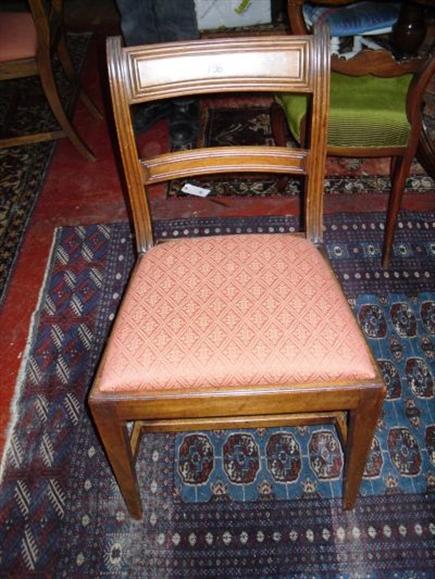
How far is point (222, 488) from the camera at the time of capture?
1.47m

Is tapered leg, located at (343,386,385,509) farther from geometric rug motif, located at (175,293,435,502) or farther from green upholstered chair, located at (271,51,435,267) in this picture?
green upholstered chair, located at (271,51,435,267)

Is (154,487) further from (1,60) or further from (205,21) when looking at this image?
(205,21)

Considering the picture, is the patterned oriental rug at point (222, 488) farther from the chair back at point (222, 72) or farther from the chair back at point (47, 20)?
the chair back at point (47, 20)

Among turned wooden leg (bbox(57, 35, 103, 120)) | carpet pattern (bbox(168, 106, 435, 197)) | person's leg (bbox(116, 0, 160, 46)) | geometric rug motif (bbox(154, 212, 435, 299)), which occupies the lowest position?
geometric rug motif (bbox(154, 212, 435, 299))

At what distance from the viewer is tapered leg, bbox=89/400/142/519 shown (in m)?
1.07

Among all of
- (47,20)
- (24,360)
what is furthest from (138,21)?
(24,360)

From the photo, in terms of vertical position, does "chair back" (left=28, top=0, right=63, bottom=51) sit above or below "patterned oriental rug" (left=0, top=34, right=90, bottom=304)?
above

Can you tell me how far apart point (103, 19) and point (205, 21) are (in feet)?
3.01

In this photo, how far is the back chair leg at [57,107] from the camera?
7.71ft

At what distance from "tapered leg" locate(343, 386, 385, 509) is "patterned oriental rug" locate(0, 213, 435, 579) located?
17cm

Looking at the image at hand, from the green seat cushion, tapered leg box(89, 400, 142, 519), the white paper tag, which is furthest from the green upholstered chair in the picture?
tapered leg box(89, 400, 142, 519)

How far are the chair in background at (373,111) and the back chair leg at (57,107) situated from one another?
1.23 m

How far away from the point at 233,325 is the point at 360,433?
387 millimetres

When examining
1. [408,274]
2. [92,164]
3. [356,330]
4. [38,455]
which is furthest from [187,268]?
[92,164]
